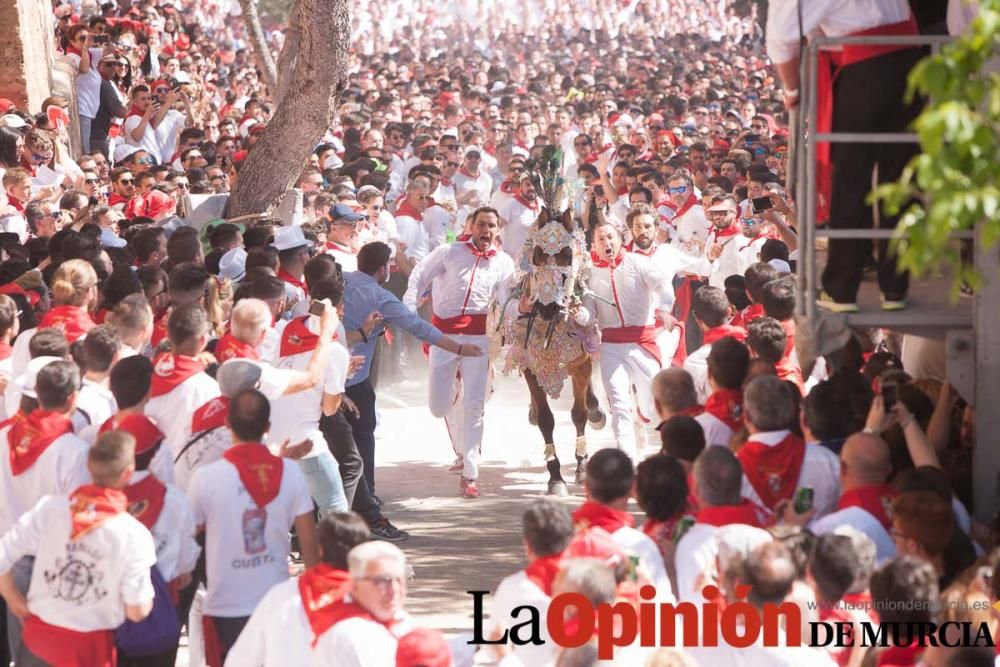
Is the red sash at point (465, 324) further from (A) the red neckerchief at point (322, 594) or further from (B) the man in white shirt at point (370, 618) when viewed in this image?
(B) the man in white shirt at point (370, 618)

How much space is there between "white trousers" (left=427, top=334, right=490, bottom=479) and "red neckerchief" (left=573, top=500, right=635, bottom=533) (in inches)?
207

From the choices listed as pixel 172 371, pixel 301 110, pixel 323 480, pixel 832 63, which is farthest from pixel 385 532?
pixel 832 63

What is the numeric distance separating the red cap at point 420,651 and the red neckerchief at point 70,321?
346 cm

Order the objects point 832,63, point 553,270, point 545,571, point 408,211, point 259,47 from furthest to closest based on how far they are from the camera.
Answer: point 259,47, point 408,211, point 553,270, point 832,63, point 545,571

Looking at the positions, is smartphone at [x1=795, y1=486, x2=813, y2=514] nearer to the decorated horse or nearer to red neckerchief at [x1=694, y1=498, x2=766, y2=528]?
red neckerchief at [x1=694, y1=498, x2=766, y2=528]

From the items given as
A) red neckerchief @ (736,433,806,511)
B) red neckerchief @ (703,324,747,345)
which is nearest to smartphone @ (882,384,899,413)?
red neckerchief @ (736,433,806,511)

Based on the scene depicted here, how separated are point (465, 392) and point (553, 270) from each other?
1125 mm

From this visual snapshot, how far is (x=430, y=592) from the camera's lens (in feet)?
30.6

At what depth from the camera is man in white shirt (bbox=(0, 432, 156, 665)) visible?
240 inches

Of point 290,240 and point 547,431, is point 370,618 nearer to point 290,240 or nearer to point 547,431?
point 290,240

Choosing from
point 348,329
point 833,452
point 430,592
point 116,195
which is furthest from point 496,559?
point 116,195

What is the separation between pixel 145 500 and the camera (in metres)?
6.48

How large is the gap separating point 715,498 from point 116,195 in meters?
9.04

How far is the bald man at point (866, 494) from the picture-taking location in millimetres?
6191
